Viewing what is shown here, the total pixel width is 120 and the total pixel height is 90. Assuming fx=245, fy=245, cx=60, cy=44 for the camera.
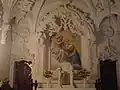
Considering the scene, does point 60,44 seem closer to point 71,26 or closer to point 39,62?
point 71,26

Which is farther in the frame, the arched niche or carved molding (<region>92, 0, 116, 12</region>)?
carved molding (<region>92, 0, 116, 12</region>)

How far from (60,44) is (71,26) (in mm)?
1222

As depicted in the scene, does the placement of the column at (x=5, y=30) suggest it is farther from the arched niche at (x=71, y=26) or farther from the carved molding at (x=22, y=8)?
the arched niche at (x=71, y=26)

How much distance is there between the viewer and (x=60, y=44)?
45.9 ft

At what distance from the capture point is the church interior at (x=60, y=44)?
13.2m

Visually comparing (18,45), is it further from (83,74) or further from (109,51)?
(109,51)

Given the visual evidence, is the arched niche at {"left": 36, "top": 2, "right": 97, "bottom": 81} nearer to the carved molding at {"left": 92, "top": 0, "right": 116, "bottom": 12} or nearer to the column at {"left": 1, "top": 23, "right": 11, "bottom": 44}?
the carved molding at {"left": 92, "top": 0, "right": 116, "bottom": 12}

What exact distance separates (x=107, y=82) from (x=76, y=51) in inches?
94.6

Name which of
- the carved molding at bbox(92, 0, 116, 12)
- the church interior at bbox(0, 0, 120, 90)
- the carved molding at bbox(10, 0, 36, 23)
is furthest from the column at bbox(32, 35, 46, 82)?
the carved molding at bbox(92, 0, 116, 12)

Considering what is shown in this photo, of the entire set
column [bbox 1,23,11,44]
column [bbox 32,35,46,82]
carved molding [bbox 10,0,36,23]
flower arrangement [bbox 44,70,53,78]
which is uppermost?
carved molding [bbox 10,0,36,23]

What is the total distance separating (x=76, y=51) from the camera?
13.8 m

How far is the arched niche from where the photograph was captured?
13625 millimetres

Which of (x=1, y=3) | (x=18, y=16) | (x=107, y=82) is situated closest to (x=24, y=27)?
(x=18, y=16)

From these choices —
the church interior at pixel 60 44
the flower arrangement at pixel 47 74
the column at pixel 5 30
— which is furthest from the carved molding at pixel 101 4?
the column at pixel 5 30
